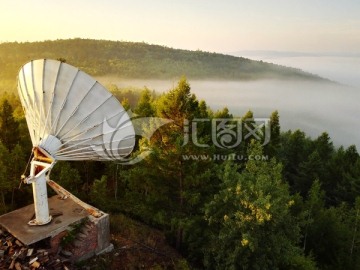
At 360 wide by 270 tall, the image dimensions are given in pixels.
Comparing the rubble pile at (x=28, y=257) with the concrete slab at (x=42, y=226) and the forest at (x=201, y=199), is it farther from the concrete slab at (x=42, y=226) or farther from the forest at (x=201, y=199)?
the forest at (x=201, y=199)

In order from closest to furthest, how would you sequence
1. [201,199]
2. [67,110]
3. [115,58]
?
[67,110], [201,199], [115,58]

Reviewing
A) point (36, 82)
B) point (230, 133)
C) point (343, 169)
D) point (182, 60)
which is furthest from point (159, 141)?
point (182, 60)

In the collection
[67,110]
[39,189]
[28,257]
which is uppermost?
[67,110]

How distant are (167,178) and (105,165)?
388 inches

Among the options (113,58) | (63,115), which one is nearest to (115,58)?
(113,58)

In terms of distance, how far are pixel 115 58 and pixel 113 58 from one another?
101 cm

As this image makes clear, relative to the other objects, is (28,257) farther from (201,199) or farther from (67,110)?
(201,199)

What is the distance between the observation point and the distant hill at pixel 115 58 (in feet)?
417

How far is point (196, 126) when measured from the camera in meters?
22.0

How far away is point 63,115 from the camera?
51.5 feet

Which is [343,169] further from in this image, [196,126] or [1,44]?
[1,44]

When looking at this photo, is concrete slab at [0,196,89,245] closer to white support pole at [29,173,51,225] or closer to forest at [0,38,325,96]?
white support pole at [29,173,51,225]

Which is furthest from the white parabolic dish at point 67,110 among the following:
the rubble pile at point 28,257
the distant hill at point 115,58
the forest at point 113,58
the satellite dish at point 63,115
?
the distant hill at point 115,58

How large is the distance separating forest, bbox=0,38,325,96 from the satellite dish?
295 ft
